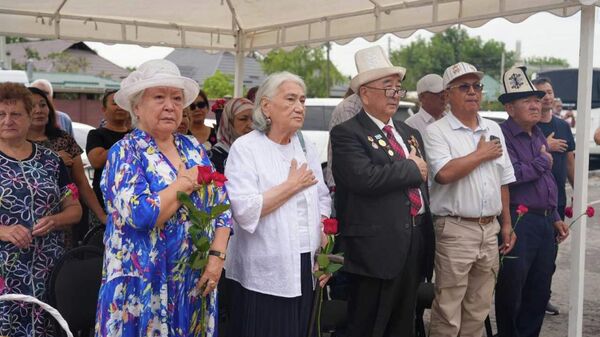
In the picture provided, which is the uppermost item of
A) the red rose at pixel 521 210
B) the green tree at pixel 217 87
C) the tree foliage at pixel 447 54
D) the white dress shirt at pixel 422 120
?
the tree foliage at pixel 447 54

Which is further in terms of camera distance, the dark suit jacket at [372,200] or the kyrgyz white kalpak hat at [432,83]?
the kyrgyz white kalpak hat at [432,83]

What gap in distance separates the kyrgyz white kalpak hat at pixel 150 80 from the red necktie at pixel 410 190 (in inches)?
45.7

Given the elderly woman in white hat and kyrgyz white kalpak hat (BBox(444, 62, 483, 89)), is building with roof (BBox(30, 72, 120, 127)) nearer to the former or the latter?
kyrgyz white kalpak hat (BBox(444, 62, 483, 89))

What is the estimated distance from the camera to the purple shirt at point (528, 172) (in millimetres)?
3809

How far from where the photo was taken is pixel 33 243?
2863 millimetres

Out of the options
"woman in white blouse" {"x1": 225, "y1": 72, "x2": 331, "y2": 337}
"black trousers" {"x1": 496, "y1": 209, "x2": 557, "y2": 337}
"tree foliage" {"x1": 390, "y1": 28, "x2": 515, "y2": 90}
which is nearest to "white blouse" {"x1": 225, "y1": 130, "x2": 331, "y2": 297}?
"woman in white blouse" {"x1": 225, "y1": 72, "x2": 331, "y2": 337}

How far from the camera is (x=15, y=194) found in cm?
275

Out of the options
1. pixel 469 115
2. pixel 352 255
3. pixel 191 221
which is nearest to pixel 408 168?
pixel 352 255

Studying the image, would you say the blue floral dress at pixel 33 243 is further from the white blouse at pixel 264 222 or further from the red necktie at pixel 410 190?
the red necktie at pixel 410 190

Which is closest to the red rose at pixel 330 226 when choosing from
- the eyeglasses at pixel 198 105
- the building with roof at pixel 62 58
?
the eyeglasses at pixel 198 105

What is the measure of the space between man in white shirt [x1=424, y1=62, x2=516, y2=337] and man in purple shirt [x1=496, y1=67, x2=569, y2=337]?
233 millimetres

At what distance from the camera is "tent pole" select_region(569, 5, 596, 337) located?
3.63m

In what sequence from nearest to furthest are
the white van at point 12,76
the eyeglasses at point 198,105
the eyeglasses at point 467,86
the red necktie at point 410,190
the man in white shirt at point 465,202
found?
the red necktie at point 410,190, the man in white shirt at point 465,202, the eyeglasses at point 467,86, the eyeglasses at point 198,105, the white van at point 12,76

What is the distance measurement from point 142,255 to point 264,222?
0.60 m
